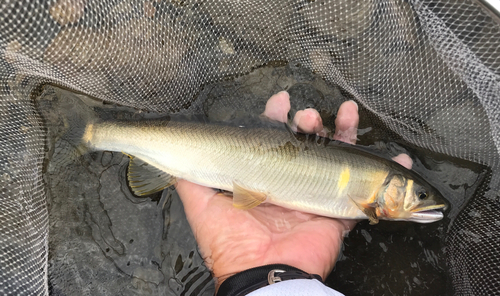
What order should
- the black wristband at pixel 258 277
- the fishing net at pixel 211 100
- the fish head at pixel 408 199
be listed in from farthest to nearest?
the fish head at pixel 408 199 → the fishing net at pixel 211 100 → the black wristband at pixel 258 277

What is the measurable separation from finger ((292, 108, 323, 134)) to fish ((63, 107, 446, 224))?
14 centimetres

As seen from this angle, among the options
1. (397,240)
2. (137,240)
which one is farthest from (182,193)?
Answer: (397,240)

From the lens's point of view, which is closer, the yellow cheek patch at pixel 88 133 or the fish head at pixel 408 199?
the fish head at pixel 408 199

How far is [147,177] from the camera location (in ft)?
7.63

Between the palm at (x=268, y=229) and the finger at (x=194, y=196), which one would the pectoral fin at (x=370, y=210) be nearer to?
the palm at (x=268, y=229)

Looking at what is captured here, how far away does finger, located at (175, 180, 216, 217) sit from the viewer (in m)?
2.31

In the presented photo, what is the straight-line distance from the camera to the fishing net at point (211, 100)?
1916 mm

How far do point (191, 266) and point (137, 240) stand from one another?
49 cm

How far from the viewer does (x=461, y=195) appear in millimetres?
2314

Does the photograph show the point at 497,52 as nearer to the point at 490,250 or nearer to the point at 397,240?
the point at 490,250

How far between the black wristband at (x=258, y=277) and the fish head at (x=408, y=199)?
0.74 metres

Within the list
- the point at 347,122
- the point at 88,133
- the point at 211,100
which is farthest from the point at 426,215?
the point at 88,133

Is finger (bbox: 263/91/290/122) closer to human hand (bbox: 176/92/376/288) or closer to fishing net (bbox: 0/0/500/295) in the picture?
human hand (bbox: 176/92/376/288)

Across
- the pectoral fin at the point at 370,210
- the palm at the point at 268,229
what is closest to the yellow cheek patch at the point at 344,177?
the pectoral fin at the point at 370,210
